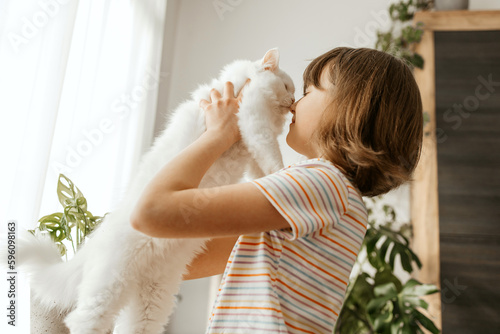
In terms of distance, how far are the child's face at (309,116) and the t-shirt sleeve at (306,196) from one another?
6.6 inches

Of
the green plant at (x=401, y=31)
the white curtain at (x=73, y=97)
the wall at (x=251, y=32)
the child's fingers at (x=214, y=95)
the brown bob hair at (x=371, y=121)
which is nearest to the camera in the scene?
the brown bob hair at (x=371, y=121)

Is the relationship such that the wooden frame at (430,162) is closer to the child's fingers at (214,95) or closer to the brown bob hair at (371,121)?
the brown bob hair at (371,121)

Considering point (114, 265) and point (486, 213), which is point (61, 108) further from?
point (486, 213)

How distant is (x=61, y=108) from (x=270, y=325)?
1448 mm

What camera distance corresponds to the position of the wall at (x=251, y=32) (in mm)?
2633

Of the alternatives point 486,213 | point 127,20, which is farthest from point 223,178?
point 486,213

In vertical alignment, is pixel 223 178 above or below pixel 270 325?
above

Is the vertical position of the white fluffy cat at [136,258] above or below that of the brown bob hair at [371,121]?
below

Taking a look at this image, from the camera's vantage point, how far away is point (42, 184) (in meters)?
1.43

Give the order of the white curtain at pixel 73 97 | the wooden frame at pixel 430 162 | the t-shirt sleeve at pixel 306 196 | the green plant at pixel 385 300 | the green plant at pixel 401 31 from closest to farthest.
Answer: the t-shirt sleeve at pixel 306 196 → the white curtain at pixel 73 97 → the green plant at pixel 385 300 → the wooden frame at pixel 430 162 → the green plant at pixel 401 31

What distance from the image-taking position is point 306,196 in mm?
625

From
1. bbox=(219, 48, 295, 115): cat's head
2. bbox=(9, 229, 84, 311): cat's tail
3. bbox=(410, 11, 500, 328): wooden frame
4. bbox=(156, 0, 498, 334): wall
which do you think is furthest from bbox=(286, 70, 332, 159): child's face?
bbox=(156, 0, 498, 334): wall

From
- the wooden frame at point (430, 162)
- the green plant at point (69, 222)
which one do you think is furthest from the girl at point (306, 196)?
the wooden frame at point (430, 162)

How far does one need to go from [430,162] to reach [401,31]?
0.89 meters
